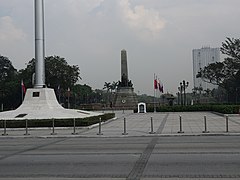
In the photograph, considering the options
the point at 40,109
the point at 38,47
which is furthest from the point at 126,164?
the point at 38,47

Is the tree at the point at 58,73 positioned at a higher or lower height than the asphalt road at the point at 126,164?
higher

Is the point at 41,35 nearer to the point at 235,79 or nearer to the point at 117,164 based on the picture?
the point at 117,164

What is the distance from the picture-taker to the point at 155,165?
10.4 m

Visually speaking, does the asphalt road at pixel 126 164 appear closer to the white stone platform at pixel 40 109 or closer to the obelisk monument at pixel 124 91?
the white stone platform at pixel 40 109

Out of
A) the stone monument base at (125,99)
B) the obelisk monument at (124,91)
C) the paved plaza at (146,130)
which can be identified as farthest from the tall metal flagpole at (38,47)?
the obelisk monument at (124,91)

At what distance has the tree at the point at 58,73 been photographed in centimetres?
7869

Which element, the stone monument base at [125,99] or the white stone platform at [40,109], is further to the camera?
the stone monument base at [125,99]

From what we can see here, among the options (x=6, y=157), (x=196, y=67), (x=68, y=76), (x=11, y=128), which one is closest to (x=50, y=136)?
(x=11, y=128)

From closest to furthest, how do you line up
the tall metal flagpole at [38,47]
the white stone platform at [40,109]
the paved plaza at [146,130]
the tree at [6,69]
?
the paved plaza at [146,130] → the white stone platform at [40,109] → the tall metal flagpole at [38,47] → the tree at [6,69]

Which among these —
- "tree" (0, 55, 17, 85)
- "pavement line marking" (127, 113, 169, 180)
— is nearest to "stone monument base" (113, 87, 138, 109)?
"tree" (0, 55, 17, 85)

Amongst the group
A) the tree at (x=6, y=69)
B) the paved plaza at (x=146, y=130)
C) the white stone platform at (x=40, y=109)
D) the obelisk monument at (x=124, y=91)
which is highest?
the tree at (x=6, y=69)

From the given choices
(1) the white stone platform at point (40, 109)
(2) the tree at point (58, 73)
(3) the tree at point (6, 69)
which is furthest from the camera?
(3) the tree at point (6, 69)

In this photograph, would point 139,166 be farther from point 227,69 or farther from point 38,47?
point 227,69

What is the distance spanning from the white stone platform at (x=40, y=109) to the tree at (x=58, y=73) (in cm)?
4273
